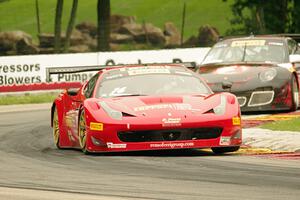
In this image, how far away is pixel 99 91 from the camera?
13875 millimetres

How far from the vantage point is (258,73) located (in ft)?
63.7

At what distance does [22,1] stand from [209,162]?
66.8m

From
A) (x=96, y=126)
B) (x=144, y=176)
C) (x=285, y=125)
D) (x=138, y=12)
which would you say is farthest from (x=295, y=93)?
(x=138, y=12)

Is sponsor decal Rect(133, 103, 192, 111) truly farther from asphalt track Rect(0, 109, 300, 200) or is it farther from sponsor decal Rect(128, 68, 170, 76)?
sponsor decal Rect(128, 68, 170, 76)

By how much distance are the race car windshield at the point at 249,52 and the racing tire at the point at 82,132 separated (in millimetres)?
7113

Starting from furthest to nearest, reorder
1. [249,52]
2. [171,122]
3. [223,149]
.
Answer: [249,52] → [223,149] → [171,122]

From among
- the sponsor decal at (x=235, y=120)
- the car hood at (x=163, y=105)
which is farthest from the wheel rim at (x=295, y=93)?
the sponsor decal at (x=235, y=120)

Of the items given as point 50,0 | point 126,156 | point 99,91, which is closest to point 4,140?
point 99,91

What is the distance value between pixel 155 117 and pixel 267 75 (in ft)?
22.9

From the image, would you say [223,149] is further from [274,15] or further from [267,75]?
[274,15]

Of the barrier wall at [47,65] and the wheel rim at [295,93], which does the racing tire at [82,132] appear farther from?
the barrier wall at [47,65]

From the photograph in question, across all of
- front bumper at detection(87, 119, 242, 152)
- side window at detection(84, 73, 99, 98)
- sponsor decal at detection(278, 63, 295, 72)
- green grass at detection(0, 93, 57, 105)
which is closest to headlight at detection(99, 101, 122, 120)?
front bumper at detection(87, 119, 242, 152)

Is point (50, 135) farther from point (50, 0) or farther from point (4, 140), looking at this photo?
point (50, 0)

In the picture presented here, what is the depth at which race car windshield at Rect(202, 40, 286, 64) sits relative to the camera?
20156 mm
